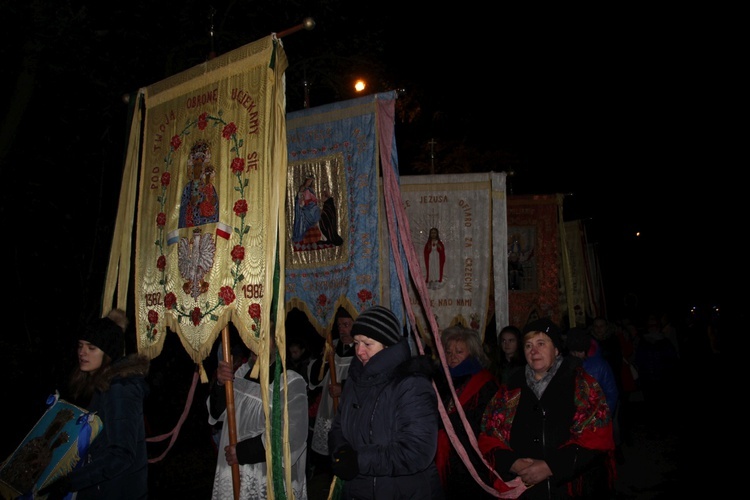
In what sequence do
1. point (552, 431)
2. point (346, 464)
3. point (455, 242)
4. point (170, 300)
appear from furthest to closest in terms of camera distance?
point (455, 242) → point (170, 300) → point (552, 431) → point (346, 464)

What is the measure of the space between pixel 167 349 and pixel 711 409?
1077cm

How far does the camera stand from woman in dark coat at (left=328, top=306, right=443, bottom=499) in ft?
10.4

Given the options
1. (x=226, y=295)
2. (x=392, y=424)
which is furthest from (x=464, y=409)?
(x=226, y=295)

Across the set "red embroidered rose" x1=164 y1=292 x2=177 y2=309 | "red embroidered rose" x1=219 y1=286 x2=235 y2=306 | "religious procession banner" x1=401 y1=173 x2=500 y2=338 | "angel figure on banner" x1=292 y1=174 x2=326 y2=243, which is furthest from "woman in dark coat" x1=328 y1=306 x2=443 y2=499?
"religious procession banner" x1=401 y1=173 x2=500 y2=338

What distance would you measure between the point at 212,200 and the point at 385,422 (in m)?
1.89

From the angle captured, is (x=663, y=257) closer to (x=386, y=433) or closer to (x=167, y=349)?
(x=167, y=349)

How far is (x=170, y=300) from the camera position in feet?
14.3

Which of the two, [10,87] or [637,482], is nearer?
[637,482]

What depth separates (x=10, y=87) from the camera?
27.7ft

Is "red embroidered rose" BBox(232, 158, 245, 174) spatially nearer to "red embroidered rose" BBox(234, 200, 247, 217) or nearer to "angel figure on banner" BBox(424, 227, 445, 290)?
"red embroidered rose" BBox(234, 200, 247, 217)

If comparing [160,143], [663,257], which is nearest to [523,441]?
[160,143]

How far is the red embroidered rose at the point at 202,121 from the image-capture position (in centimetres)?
440

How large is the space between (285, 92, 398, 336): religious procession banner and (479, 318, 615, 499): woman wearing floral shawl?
1.67 metres

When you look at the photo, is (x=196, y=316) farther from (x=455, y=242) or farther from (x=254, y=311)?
(x=455, y=242)
